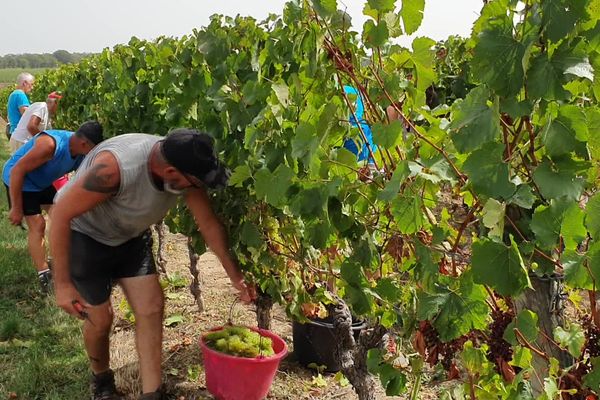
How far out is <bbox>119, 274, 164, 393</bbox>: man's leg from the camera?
3.21 metres

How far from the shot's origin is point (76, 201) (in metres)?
2.69

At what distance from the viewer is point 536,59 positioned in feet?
3.80

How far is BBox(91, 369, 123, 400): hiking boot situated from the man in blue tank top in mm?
1582

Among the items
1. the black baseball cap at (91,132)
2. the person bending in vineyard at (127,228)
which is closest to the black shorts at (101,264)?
the person bending in vineyard at (127,228)

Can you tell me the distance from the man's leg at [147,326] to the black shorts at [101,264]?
0.08m

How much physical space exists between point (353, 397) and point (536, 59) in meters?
2.80

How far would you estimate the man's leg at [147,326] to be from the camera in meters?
3.21

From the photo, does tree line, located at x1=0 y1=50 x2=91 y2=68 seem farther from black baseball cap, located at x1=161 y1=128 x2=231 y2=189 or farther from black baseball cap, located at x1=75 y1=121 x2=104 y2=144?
black baseball cap, located at x1=161 y1=128 x2=231 y2=189

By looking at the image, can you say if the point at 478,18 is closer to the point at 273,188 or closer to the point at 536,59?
the point at 536,59

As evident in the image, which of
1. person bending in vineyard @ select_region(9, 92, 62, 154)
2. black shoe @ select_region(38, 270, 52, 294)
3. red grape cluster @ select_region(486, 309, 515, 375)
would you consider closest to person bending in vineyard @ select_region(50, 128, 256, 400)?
red grape cluster @ select_region(486, 309, 515, 375)

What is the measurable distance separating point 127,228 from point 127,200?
0.24 m

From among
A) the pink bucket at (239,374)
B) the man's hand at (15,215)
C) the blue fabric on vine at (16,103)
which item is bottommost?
the pink bucket at (239,374)

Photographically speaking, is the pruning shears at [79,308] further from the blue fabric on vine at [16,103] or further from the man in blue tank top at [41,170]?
the blue fabric on vine at [16,103]

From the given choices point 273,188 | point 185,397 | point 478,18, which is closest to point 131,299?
point 185,397
